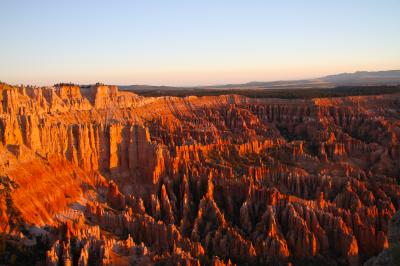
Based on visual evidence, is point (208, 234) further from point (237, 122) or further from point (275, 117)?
point (275, 117)

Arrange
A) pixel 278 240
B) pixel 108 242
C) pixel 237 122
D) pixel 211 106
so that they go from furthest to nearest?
pixel 211 106, pixel 237 122, pixel 278 240, pixel 108 242

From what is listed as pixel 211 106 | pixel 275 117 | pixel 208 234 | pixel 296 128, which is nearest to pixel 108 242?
pixel 208 234

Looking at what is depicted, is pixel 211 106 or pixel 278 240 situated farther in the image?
pixel 211 106

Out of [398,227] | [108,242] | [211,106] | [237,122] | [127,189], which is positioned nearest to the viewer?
[398,227]

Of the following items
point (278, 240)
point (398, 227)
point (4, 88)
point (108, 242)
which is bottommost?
point (278, 240)

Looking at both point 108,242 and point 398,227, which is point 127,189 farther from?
point 398,227

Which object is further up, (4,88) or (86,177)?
(4,88)
